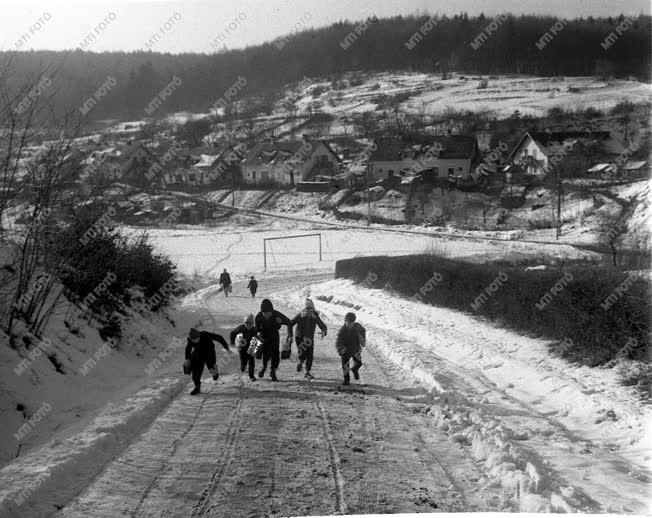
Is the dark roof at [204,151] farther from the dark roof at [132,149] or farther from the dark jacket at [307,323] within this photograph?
the dark jacket at [307,323]

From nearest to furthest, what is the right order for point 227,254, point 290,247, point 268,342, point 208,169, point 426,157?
point 268,342 → point 227,254 → point 290,247 → point 426,157 → point 208,169

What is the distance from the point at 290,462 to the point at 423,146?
88753 mm

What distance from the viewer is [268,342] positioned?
12352 millimetres

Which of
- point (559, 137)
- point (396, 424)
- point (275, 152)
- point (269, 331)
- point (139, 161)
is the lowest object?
point (396, 424)

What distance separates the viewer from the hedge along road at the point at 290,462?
5.96 meters

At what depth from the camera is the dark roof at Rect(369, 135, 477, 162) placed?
3546 inches

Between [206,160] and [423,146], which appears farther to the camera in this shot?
[206,160]

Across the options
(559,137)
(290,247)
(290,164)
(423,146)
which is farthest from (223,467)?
(290,164)

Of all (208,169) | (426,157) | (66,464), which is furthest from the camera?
(208,169)

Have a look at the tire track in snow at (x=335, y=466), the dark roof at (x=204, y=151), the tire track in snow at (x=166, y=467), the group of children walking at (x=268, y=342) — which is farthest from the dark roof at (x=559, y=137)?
the tire track in snow at (x=166, y=467)

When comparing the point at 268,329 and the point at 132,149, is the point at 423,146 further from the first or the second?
the point at 268,329

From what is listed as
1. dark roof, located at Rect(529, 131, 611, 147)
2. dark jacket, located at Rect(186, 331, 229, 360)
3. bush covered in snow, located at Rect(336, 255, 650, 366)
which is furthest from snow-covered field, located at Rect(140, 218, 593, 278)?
dark jacket, located at Rect(186, 331, 229, 360)

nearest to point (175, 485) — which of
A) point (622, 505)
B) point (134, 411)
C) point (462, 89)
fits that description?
point (134, 411)

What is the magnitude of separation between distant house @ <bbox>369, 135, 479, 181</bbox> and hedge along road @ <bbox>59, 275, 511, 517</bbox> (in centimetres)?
7858
